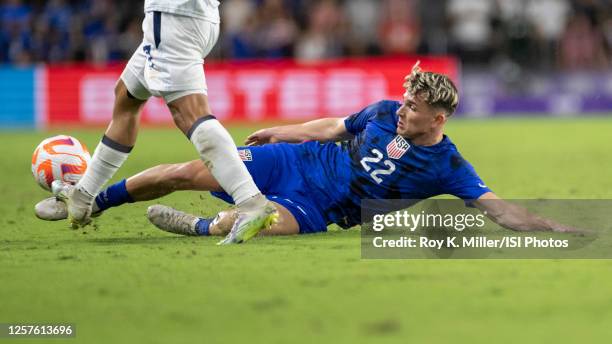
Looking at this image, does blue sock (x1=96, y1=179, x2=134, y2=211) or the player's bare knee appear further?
blue sock (x1=96, y1=179, x2=134, y2=211)

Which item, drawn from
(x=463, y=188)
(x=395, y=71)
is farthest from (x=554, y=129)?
(x=463, y=188)

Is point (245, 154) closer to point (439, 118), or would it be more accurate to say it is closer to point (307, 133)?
point (307, 133)

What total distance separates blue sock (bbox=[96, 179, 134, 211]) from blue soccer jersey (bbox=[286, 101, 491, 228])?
1.09 m

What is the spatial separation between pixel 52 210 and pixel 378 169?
2.02 m

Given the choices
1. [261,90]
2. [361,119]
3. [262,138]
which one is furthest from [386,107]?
[261,90]

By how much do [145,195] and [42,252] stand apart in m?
0.79

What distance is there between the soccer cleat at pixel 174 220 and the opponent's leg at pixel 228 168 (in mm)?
675

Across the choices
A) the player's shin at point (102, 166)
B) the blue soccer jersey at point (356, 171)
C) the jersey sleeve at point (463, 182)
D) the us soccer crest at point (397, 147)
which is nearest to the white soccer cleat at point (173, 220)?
the blue soccer jersey at point (356, 171)

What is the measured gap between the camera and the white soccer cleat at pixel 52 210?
6906mm

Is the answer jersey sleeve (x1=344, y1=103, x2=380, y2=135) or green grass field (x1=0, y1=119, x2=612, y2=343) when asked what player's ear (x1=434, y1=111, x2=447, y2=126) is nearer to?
jersey sleeve (x1=344, y1=103, x2=380, y2=135)

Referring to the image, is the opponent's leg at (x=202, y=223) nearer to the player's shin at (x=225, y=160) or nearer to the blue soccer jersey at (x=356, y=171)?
the blue soccer jersey at (x=356, y=171)

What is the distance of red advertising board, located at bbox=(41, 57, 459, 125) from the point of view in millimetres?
19891

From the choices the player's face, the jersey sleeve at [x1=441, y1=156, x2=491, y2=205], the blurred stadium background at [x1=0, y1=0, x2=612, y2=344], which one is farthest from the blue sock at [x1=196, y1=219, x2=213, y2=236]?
the jersey sleeve at [x1=441, y1=156, x2=491, y2=205]

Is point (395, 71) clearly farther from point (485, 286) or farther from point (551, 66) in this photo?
point (485, 286)
